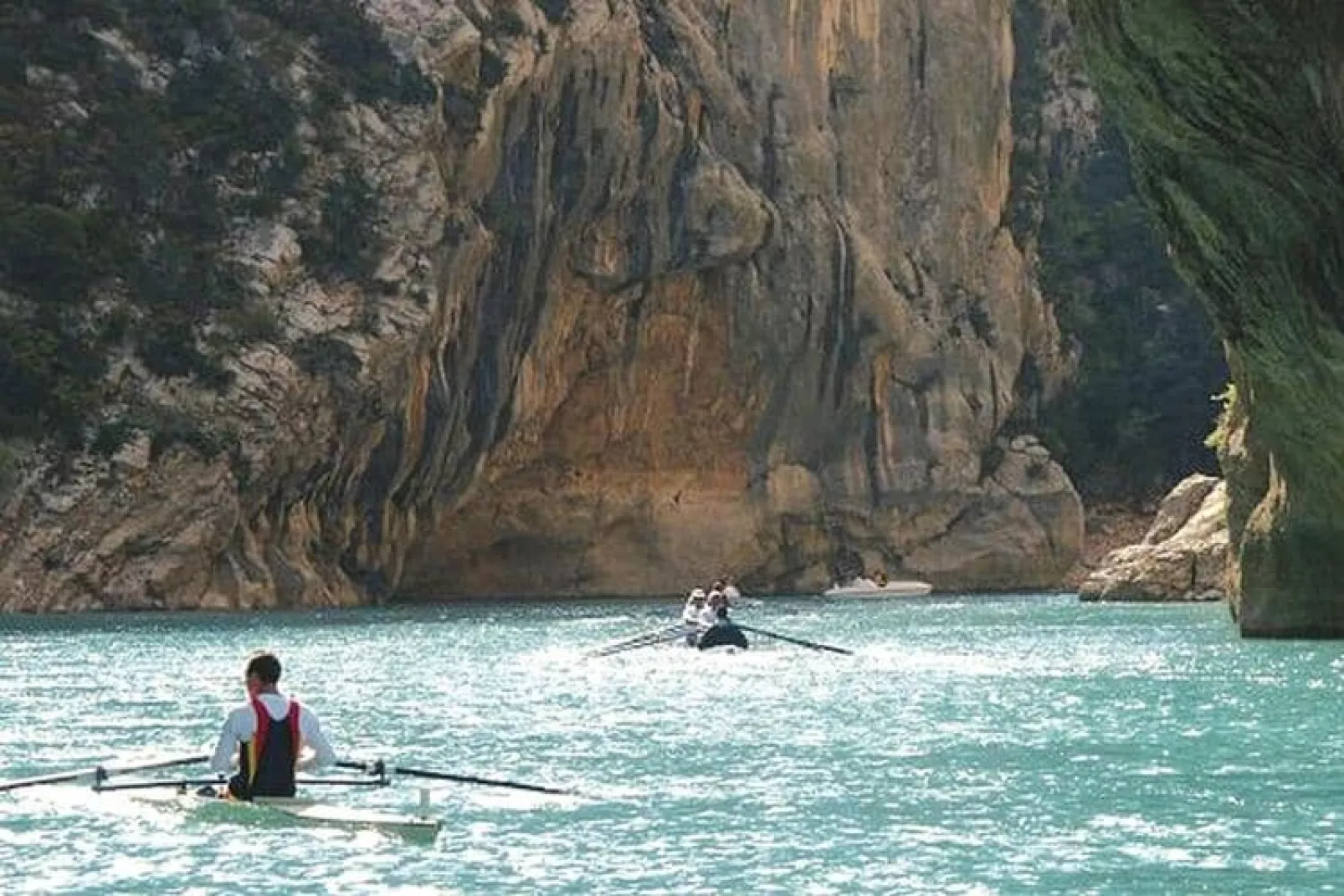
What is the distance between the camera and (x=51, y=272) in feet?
216

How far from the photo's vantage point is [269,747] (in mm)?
18891

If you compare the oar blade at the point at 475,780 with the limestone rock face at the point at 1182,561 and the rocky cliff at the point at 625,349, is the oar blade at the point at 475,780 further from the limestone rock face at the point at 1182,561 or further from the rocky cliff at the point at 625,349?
the limestone rock face at the point at 1182,561

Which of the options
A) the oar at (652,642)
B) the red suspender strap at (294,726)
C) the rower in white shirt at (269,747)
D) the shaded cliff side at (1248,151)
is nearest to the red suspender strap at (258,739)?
the rower in white shirt at (269,747)

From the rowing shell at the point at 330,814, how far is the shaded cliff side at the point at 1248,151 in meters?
8.76

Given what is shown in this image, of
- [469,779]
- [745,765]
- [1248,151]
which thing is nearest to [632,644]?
[745,765]

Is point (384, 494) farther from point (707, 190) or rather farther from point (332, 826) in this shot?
point (332, 826)

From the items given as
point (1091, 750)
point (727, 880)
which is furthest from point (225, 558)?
point (727, 880)

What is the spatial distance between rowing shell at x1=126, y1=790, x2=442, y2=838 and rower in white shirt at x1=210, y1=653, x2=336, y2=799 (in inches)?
3.0

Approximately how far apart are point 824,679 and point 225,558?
33.8m

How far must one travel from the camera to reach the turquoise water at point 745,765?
1706 cm

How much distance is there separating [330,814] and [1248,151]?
31.2ft

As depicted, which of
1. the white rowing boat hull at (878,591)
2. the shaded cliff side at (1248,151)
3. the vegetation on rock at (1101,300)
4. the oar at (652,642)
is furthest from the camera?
the vegetation on rock at (1101,300)

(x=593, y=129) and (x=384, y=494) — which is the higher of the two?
(x=593, y=129)

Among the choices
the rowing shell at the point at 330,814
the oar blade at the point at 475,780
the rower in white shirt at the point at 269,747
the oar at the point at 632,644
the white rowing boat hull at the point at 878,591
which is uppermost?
the white rowing boat hull at the point at 878,591
